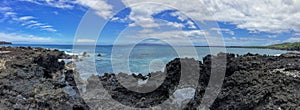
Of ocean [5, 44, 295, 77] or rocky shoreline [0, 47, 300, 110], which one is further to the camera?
ocean [5, 44, 295, 77]

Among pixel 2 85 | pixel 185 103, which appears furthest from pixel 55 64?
pixel 185 103

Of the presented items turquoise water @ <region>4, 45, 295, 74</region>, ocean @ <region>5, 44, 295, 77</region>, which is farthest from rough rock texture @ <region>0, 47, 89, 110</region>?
turquoise water @ <region>4, 45, 295, 74</region>

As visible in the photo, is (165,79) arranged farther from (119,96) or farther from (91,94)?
(91,94)

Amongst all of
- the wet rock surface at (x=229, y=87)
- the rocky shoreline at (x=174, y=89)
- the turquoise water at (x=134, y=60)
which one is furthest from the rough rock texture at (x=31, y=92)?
the turquoise water at (x=134, y=60)

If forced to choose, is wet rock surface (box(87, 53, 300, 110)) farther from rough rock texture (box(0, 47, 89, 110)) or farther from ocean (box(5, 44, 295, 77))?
ocean (box(5, 44, 295, 77))

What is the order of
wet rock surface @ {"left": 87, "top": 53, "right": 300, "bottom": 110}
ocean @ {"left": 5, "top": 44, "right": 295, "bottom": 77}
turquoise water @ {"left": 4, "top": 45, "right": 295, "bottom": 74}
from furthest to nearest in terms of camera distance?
turquoise water @ {"left": 4, "top": 45, "right": 295, "bottom": 74}
ocean @ {"left": 5, "top": 44, "right": 295, "bottom": 77}
wet rock surface @ {"left": 87, "top": 53, "right": 300, "bottom": 110}

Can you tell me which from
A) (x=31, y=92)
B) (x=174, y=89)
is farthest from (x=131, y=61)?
(x=31, y=92)

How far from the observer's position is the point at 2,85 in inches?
515

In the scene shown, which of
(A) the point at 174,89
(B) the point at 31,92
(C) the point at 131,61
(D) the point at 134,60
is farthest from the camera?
(D) the point at 134,60

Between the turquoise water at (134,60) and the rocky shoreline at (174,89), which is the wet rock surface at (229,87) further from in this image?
the turquoise water at (134,60)

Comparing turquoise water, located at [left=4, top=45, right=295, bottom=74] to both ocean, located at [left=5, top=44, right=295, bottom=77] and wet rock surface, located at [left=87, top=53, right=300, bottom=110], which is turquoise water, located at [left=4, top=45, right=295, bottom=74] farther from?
wet rock surface, located at [left=87, top=53, right=300, bottom=110]

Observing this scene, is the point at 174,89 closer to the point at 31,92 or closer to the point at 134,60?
the point at 31,92

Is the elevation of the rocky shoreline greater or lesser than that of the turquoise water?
greater

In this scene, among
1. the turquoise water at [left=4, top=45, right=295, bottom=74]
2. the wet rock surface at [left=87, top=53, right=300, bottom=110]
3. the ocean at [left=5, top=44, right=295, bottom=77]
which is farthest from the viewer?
the turquoise water at [left=4, top=45, right=295, bottom=74]
